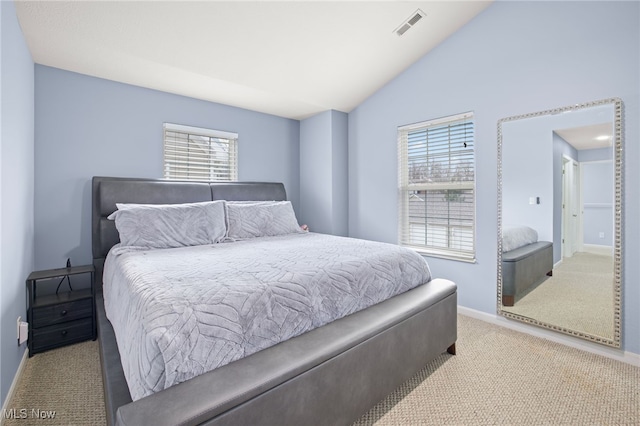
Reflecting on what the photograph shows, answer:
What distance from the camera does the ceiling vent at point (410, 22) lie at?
2658 mm

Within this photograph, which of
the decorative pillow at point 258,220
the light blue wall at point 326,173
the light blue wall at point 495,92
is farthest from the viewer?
the light blue wall at point 326,173

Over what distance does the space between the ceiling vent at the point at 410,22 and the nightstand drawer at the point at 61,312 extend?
11.3ft

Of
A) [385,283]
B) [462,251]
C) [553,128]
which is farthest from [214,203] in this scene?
[553,128]

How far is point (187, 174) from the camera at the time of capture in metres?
3.49

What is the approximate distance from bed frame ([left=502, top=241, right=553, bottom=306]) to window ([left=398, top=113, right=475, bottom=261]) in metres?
0.35

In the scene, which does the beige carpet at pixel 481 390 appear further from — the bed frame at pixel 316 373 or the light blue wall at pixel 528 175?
the light blue wall at pixel 528 175

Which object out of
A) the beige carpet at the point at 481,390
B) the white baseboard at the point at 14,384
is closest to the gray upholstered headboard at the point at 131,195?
the white baseboard at the point at 14,384

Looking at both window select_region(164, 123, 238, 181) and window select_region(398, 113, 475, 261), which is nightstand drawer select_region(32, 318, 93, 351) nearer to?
window select_region(164, 123, 238, 181)

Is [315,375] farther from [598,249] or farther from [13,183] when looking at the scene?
[598,249]

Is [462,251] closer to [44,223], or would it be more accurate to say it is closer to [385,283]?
[385,283]

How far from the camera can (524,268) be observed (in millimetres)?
2666

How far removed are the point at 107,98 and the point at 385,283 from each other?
118 inches

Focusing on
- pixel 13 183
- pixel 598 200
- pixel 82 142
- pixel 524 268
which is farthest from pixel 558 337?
pixel 82 142

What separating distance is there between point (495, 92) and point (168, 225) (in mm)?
3062
